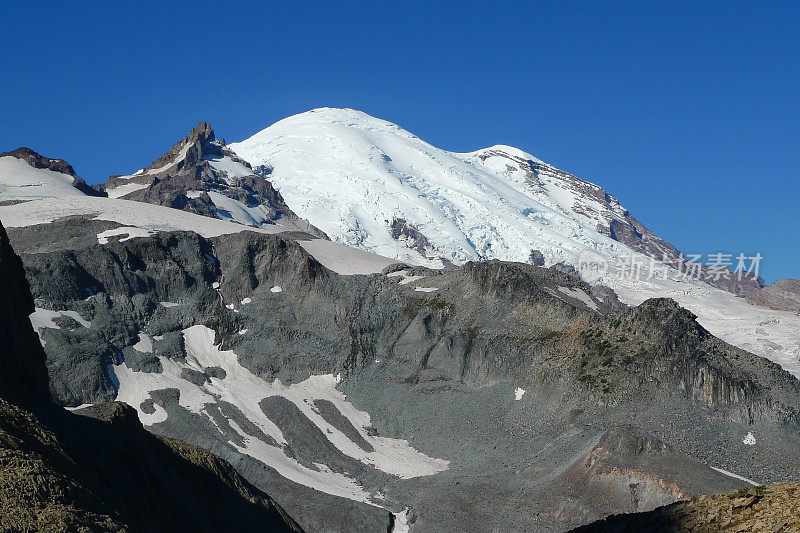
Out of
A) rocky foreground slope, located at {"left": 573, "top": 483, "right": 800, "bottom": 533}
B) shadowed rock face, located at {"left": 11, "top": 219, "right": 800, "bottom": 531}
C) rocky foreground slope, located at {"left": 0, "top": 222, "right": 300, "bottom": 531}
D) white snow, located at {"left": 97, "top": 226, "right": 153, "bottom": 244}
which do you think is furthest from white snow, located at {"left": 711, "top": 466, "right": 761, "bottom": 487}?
white snow, located at {"left": 97, "top": 226, "right": 153, "bottom": 244}

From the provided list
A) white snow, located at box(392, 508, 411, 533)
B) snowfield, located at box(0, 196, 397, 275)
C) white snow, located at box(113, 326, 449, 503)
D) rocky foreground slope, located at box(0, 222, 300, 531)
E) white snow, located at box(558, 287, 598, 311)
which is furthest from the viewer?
snowfield, located at box(0, 196, 397, 275)

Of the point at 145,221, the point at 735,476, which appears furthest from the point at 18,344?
the point at 145,221

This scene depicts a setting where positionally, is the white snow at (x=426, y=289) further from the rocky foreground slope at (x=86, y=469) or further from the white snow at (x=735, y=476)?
the rocky foreground slope at (x=86, y=469)

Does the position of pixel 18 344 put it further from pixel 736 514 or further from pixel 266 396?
pixel 266 396

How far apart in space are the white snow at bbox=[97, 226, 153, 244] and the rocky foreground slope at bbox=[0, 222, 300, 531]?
85.9 metres

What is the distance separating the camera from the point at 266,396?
4414 inches

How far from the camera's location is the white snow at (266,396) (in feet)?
310

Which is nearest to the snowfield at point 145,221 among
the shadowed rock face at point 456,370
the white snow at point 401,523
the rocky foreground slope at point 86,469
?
the shadowed rock face at point 456,370

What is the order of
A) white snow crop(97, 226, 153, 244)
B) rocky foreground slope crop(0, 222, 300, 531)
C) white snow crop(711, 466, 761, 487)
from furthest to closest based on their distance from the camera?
white snow crop(97, 226, 153, 244) < white snow crop(711, 466, 761, 487) < rocky foreground slope crop(0, 222, 300, 531)

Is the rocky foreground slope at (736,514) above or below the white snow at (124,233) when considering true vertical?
below

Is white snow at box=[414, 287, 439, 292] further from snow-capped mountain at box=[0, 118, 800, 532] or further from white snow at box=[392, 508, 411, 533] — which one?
white snow at box=[392, 508, 411, 533]

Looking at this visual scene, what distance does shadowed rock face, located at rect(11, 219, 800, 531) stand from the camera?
Result: 266ft

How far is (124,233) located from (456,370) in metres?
60.7

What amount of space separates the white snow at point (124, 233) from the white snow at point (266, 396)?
23.3m
